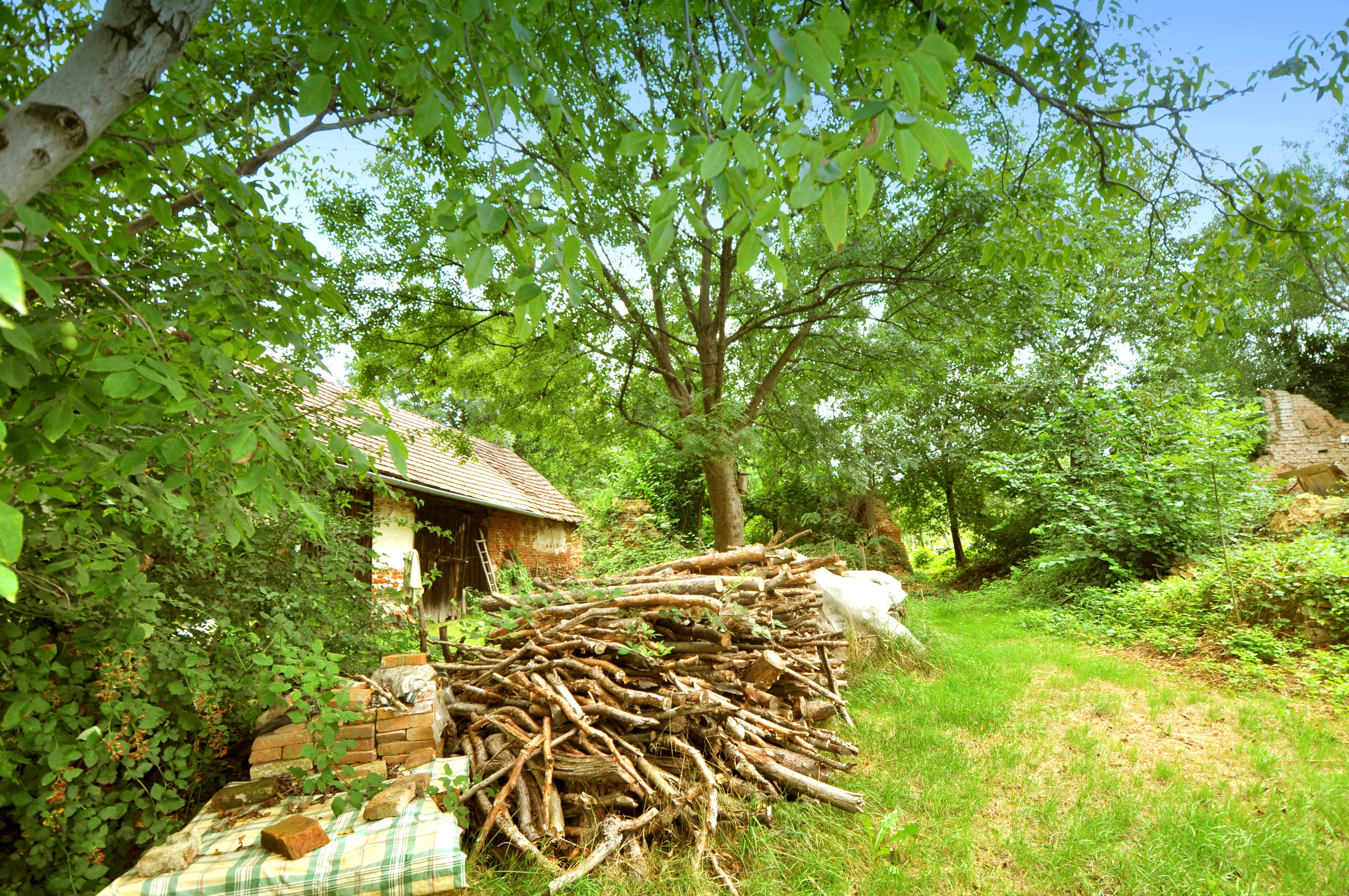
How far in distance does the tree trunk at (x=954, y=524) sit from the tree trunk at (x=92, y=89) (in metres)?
19.1

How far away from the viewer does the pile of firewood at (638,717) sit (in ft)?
12.1

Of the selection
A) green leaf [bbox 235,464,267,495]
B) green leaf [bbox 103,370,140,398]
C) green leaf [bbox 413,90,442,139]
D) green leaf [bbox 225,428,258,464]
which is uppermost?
green leaf [bbox 413,90,442,139]

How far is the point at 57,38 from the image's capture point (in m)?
3.61

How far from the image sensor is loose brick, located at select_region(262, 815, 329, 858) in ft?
9.30

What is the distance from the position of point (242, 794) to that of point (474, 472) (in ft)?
42.1

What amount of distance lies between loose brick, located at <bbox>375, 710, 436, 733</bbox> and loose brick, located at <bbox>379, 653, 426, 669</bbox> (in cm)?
47

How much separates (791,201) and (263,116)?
466 centimetres

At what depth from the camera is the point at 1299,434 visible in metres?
18.1

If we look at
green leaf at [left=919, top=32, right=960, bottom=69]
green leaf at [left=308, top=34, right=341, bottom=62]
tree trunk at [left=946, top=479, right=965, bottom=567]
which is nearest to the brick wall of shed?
tree trunk at [left=946, top=479, right=965, bottom=567]

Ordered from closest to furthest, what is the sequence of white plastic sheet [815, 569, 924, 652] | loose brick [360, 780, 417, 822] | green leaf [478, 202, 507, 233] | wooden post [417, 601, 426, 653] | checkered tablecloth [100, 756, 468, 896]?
green leaf [478, 202, 507, 233] → checkered tablecloth [100, 756, 468, 896] → loose brick [360, 780, 417, 822] → wooden post [417, 601, 426, 653] → white plastic sheet [815, 569, 924, 652]

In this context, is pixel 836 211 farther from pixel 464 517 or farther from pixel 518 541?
pixel 518 541

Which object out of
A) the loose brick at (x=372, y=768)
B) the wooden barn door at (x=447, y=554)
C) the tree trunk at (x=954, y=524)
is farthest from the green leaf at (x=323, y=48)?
the tree trunk at (x=954, y=524)

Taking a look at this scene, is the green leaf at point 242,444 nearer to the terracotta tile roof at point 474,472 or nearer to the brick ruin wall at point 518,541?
the terracotta tile roof at point 474,472

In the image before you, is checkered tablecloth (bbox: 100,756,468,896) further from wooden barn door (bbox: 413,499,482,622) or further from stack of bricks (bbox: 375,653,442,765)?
wooden barn door (bbox: 413,499,482,622)
